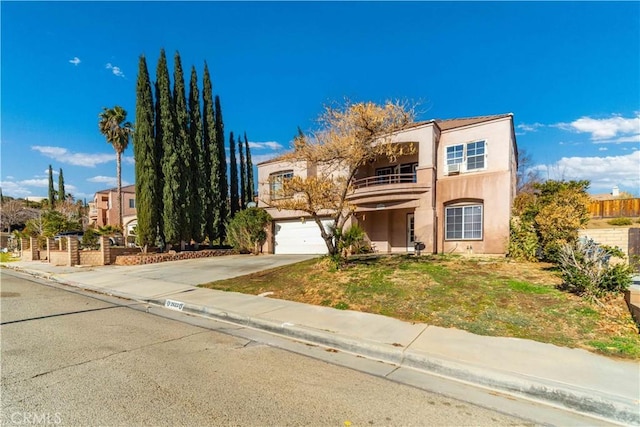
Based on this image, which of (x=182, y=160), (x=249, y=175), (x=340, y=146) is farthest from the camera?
(x=249, y=175)

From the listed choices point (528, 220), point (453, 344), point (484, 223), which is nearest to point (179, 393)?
point (453, 344)

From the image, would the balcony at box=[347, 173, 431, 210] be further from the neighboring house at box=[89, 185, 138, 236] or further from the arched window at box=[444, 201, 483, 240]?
the neighboring house at box=[89, 185, 138, 236]

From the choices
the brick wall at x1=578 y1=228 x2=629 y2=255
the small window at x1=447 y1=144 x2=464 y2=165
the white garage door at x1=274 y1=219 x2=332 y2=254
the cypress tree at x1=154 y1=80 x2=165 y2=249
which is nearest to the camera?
the brick wall at x1=578 y1=228 x2=629 y2=255

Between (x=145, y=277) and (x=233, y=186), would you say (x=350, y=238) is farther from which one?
(x=233, y=186)

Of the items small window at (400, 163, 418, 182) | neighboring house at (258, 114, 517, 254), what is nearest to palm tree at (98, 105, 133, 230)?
neighboring house at (258, 114, 517, 254)

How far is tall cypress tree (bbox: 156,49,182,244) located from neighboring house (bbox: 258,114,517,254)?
6.50 metres

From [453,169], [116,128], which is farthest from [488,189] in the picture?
[116,128]

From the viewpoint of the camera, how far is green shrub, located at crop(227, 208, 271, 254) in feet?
70.7

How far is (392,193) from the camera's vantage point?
17.0 meters

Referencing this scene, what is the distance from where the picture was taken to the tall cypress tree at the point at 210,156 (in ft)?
73.9

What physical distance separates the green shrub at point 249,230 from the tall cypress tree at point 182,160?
2.73 metres

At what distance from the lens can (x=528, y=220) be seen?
1248cm

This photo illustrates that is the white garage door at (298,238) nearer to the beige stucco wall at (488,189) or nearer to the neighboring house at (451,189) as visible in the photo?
the neighboring house at (451,189)

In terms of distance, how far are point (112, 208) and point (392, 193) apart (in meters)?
40.1
